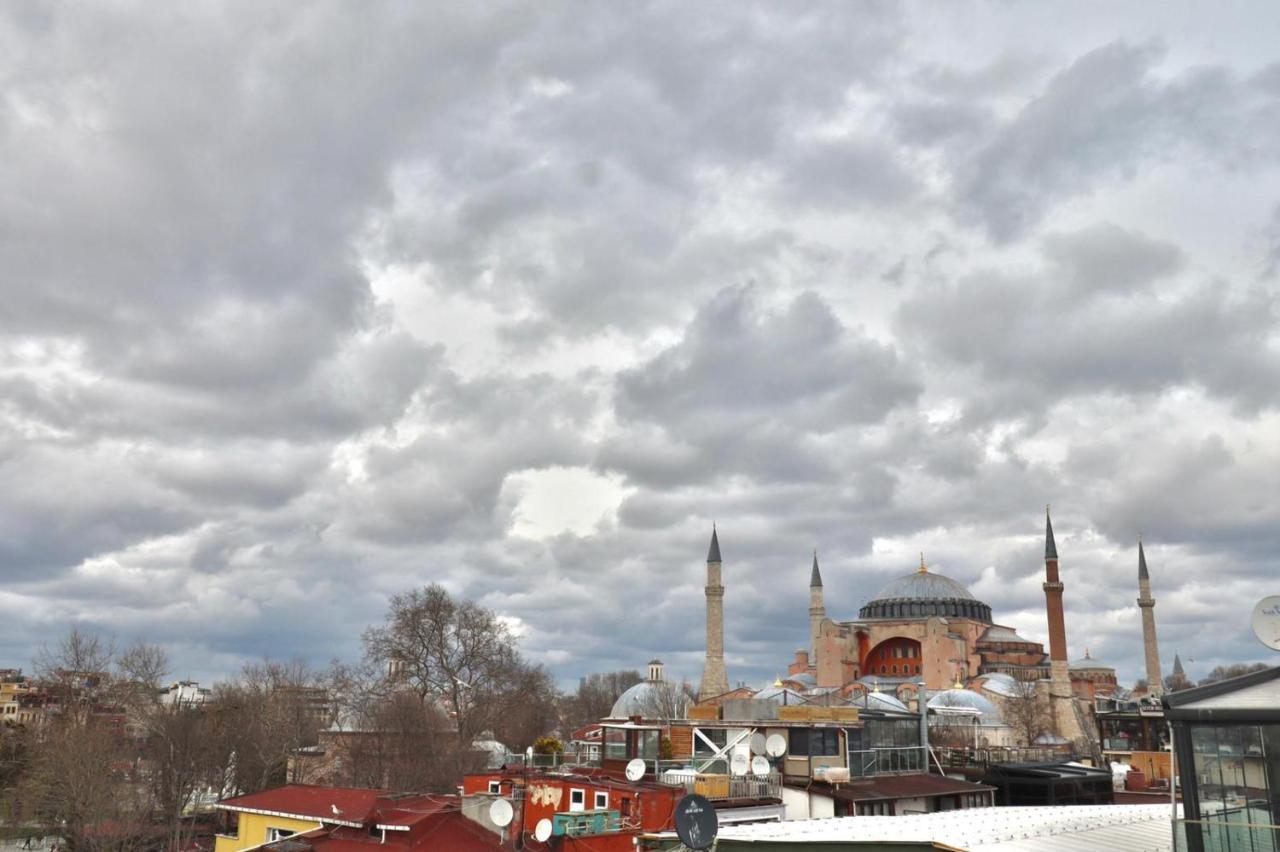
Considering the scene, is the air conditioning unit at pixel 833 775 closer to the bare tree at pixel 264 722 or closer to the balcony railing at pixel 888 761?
the balcony railing at pixel 888 761

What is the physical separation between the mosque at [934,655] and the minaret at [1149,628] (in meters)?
5.87

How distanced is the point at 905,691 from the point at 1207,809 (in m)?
79.7

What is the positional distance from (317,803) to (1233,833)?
81.3ft

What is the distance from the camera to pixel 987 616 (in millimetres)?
118625

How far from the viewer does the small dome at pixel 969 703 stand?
80812 millimetres

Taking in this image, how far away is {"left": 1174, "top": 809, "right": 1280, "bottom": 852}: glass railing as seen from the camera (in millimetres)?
12508

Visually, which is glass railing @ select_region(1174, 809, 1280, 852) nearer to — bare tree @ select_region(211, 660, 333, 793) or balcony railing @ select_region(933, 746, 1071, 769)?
balcony railing @ select_region(933, 746, 1071, 769)

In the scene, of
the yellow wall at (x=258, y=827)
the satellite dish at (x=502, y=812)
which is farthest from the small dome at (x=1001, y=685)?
the satellite dish at (x=502, y=812)

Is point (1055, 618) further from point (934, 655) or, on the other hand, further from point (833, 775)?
point (833, 775)

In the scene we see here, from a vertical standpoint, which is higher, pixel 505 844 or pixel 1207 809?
pixel 1207 809

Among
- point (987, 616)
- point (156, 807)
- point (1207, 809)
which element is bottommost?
point (156, 807)

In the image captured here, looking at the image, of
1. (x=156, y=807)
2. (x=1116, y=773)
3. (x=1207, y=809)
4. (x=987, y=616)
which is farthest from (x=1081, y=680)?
(x=1207, y=809)

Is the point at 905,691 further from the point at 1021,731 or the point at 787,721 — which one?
the point at 787,721

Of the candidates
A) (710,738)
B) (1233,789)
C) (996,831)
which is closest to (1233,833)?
(1233,789)
